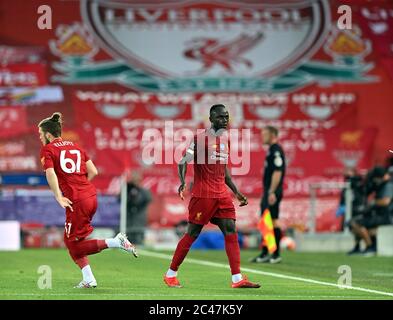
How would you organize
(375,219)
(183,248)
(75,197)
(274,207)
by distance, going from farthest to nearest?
(375,219) → (274,207) → (183,248) → (75,197)

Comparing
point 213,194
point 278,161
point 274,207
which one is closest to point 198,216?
point 213,194

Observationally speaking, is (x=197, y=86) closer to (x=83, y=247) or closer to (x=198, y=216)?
(x=198, y=216)

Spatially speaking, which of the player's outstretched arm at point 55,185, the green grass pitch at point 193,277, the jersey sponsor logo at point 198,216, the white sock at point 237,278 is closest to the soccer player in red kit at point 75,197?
the player's outstretched arm at point 55,185

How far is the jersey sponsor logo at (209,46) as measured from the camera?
27766 mm

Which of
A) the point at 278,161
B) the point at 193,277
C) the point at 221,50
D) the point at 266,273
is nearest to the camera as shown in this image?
the point at 193,277

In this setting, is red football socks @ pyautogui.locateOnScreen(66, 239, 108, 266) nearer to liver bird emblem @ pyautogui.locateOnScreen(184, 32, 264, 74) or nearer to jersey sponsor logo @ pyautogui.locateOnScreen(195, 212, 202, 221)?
jersey sponsor logo @ pyautogui.locateOnScreen(195, 212, 202, 221)

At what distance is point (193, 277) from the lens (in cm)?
1417

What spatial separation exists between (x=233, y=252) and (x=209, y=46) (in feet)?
54.1

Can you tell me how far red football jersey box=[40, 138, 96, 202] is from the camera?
38.7 ft

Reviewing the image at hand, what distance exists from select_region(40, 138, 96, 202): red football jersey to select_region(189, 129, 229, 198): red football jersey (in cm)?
112

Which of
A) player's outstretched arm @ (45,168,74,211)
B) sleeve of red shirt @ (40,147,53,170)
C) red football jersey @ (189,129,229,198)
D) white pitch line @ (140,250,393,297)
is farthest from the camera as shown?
white pitch line @ (140,250,393,297)

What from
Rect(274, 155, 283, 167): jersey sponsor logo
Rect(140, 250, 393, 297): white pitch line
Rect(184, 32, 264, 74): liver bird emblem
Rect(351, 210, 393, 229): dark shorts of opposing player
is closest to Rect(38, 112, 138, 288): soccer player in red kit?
Rect(140, 250, 393, 297): white pitch line

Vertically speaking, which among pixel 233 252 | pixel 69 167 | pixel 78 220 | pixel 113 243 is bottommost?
pixel 233 252
